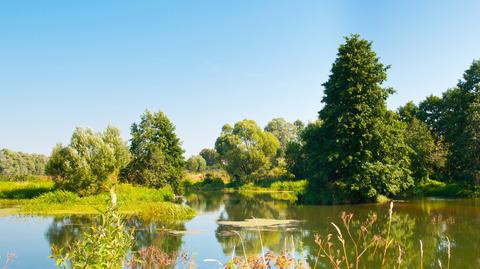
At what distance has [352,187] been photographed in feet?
94.1

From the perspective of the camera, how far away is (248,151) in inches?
2490

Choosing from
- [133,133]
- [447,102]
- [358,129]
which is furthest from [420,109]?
[133,133]

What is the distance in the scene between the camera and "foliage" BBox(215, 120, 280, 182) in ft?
203

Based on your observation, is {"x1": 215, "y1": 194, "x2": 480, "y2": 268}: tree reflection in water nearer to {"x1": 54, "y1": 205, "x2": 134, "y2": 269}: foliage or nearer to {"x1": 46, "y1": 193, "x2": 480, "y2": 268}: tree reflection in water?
{"x1": 46, "y1": 193, "x2": 480, "y2": 268}: tree reflection in water

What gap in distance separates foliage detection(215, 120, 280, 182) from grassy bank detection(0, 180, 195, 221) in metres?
28.3

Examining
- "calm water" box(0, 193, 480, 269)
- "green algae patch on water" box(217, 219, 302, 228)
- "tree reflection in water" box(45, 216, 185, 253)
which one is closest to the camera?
"calm water" box(0, 193, 480, 269)

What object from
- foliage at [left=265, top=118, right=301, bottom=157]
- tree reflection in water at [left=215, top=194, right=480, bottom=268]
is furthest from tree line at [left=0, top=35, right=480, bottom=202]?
foliage at [left=265, top=118, right=301, bottom=157]

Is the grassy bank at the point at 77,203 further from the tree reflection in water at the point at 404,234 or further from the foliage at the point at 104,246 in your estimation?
the foliage at the point at 104,246

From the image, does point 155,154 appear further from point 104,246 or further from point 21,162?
point 21,162

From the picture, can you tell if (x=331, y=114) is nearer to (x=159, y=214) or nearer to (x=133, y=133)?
(x=159, y=214)

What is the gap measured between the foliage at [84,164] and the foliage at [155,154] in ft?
30.8

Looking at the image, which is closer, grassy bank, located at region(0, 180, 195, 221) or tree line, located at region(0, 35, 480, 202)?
grassy bank, located at region(0, 180, 195, 221)

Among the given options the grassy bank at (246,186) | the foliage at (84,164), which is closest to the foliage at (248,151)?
the grassy bank at (246,186)

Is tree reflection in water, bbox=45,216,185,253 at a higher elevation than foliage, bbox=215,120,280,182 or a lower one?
lower
